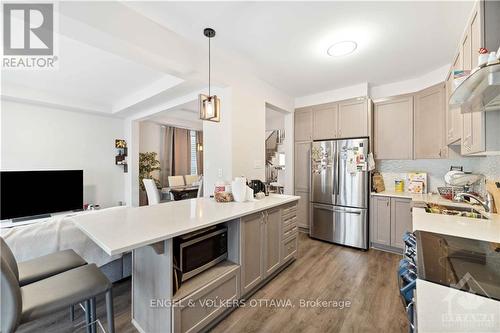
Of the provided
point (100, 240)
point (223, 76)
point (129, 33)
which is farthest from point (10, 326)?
point (223, 76)

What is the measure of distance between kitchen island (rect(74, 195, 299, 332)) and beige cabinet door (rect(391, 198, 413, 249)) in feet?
6.32

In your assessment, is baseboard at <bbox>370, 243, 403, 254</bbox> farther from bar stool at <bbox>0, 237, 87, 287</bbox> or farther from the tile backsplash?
bar stool at <bbox>0, 237, 87, 287</bbox>

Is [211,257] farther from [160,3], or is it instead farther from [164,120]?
[164,120]

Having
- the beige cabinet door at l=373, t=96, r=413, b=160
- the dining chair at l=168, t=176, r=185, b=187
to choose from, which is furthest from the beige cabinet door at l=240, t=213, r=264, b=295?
the dining chair at l=168, t=176, r=185, b=187

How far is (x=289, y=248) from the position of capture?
8.58 ft

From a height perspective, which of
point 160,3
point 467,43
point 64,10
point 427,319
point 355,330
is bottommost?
point 355,330

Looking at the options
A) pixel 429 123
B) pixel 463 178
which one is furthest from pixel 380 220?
pixel 429 123

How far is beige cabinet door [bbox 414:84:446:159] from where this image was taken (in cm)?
276

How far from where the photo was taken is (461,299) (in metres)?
0.66

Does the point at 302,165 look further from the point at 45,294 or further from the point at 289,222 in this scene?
the point at 45,294

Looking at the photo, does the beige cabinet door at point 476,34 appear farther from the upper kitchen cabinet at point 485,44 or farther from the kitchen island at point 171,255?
the kitchen island at point 171,255

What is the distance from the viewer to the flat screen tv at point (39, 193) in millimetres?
3303

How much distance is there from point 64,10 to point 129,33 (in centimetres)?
42

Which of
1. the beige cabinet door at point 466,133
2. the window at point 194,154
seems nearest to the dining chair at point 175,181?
the window at point 194,154
